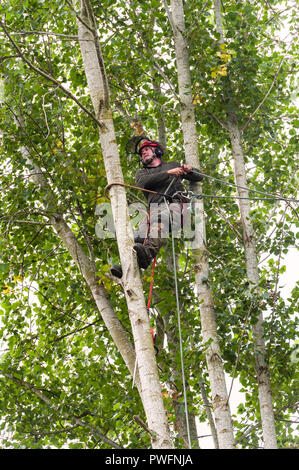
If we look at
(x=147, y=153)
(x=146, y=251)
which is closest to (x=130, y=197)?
(x=147, y=153)

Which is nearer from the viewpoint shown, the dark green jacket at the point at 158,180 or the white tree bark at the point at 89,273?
the white tree bark at the point at 89,273

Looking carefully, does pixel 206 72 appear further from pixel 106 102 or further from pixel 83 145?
pixel 106 102

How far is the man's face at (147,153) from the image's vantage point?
6.08m

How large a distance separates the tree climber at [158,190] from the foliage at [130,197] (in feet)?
1.66

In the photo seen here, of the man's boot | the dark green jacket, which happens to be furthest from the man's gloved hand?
the man's boot

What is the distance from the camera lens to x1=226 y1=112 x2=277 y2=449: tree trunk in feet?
17.7

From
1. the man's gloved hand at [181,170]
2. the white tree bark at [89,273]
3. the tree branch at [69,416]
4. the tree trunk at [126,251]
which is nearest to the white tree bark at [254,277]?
the man's gloved hand at [181,170]

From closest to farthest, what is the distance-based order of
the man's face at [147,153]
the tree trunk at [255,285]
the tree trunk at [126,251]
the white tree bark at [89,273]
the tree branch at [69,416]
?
the tree trunk at [126,251] → the white tree bark at [89,273] → the tree trunk at [255,285] → the man's face at [147,153] → the tree branch at [69,416]

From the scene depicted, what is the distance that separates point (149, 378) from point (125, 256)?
0.85 meters

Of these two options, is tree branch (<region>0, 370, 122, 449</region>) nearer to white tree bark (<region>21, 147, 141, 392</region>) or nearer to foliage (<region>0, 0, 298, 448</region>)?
foliage (<region>0, 0, 298, 448</region>)

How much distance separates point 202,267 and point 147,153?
53.7 inches

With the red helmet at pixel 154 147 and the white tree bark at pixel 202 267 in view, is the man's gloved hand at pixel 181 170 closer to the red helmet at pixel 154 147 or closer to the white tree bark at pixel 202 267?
the white tree bark at pixel 202 267

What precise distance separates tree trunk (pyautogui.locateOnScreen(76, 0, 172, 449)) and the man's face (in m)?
1.37

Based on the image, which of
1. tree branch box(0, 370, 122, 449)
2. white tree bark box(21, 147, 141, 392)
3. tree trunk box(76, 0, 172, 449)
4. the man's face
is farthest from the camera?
tree branch box(0, 370, 122, 449)
